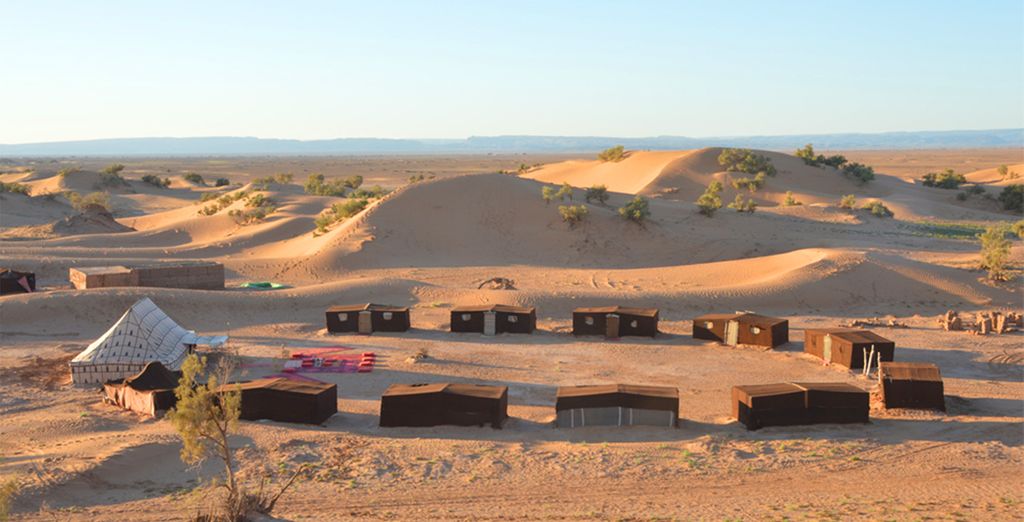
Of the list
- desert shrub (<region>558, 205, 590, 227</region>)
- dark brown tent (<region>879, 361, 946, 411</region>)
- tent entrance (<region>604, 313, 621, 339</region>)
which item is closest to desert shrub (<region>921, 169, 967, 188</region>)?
desert shrub (<region>558, 205, 590, 227</region>)

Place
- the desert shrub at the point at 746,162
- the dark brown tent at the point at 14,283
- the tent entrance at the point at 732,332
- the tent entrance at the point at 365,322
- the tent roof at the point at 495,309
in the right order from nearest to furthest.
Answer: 1. the tent entrance at the point at 732,332
2. the tent entrance at the point at 365,322
3. the tent roof at the point at 495,309
4. the dark brown tent at the point at 14,283
5. the desert shrub at the point at 746,162

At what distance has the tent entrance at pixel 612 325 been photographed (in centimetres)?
2609

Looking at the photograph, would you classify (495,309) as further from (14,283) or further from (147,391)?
(14,283)

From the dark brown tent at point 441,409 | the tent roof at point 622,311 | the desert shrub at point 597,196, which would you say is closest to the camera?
the dark brown tent at point 441,409

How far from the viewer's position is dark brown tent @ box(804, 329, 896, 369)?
22141 millimetres

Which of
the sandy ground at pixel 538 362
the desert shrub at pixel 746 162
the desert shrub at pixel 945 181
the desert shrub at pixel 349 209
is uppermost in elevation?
the desert shrub at pixel 746 162

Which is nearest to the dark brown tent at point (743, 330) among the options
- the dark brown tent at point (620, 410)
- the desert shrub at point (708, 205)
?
the dark brown tent at point (620, 410)

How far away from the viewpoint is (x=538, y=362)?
23.3 meters

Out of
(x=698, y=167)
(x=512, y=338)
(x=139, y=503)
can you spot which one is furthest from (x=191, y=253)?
(x=698, y=167)

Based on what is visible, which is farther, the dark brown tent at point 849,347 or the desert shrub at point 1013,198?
the desert shrub at point 1013,198

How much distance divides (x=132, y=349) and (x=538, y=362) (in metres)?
9.74

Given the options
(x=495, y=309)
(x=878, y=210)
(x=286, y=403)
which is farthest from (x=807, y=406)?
(x=878, y=210)

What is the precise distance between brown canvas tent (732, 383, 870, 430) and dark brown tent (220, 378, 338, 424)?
816 centimetres

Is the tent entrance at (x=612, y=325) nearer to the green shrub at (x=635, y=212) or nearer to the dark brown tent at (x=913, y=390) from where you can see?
the dark brown tent at (x=913, y=390)
